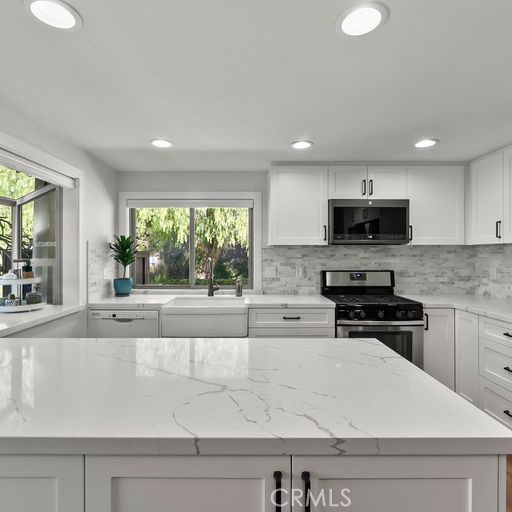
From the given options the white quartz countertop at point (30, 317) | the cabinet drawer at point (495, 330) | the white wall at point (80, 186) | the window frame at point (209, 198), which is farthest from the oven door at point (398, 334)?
the white wall at point (80, 186)

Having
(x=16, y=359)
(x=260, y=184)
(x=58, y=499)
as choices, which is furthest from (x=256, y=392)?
(x=260, y=184)

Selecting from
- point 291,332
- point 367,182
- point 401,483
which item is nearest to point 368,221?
point 367,182

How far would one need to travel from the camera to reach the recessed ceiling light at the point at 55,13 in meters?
1.22

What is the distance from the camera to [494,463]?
746mm

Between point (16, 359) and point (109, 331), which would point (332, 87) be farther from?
point (109, 331)

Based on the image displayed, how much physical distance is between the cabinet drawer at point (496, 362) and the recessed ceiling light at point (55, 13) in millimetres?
3113

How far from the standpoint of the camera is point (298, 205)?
3.30 meters

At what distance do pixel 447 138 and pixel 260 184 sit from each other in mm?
1818

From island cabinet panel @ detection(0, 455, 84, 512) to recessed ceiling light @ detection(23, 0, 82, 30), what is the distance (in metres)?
1.44

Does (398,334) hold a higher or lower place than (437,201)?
lower

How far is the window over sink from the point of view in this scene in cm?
382

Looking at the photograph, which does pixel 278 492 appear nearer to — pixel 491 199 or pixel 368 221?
pixel 368 221

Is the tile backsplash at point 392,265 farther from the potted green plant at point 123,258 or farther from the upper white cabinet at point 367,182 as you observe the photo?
the potted green plant at point 123,258

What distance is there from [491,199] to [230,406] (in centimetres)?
316
